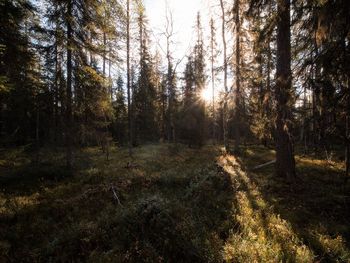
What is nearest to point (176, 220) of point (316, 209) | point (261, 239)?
point (261, 239)

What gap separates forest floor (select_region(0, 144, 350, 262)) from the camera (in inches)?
211

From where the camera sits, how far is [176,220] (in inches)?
254

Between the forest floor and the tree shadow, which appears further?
the tree shadow

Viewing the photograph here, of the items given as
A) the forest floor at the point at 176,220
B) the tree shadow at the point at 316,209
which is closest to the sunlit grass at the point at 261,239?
the forest floor at the point at 176,220

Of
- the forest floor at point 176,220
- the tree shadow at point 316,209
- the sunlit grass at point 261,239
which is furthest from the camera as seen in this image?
the tree shadow at point 316,209

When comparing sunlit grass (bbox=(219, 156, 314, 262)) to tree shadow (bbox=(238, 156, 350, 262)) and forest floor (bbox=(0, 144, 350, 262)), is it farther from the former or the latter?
tree shadow (bbox=(238, 156, 350, 262))

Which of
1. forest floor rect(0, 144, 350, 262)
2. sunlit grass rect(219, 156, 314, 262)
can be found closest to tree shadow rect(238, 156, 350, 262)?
forest floor rect(0, 144, 350, 262)

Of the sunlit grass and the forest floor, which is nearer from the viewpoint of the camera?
the sunlit grass

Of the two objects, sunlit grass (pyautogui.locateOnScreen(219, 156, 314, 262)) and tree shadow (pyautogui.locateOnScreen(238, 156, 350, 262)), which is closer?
sunlit grass (pyautogui.locateOnScreen(219, 156, 314, 262))

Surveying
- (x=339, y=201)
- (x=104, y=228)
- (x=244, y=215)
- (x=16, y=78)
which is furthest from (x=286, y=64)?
(x=16, y=78)

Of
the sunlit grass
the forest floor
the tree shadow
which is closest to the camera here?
the sunlit grass

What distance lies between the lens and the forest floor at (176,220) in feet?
17.6

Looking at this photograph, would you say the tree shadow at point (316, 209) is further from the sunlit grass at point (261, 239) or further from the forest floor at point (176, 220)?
the sunlit grass at point (261, 239)

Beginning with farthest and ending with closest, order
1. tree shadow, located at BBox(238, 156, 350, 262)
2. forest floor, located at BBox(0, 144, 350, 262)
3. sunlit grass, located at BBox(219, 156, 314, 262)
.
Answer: tree shadow, located at BBox(238, 156, 350, 262) < forest floor, located at BBox(0, 144, 350, 262) < sunlit grass, located at BBox(219, 156, 314, 262)
